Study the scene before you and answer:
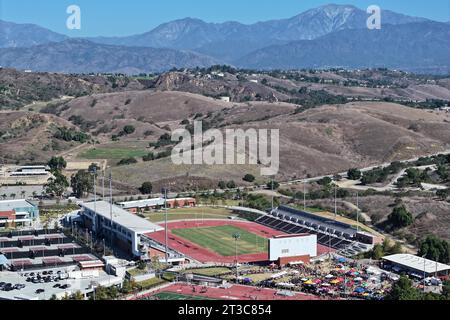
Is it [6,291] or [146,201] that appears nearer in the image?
[6,291]

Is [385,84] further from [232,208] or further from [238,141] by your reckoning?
[232,208]

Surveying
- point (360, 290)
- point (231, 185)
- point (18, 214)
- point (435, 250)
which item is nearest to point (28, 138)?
point (231, 185)

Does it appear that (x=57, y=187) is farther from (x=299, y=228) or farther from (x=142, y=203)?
(x=299, y=228)

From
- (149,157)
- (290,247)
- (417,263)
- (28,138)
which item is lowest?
(417,263)

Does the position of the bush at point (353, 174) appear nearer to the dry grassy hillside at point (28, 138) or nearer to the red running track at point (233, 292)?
the dry grassy hillside at point (28, 138)

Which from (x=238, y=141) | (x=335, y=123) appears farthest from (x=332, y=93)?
Result: (x=238, y=141)

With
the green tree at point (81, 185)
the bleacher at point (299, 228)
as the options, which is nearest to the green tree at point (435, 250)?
the bleacher at point (299, 228)
